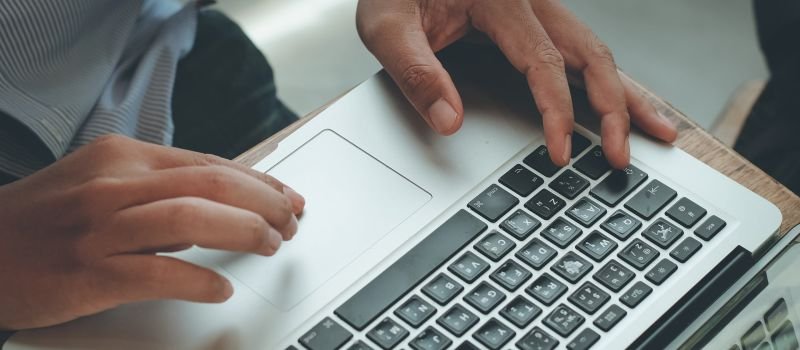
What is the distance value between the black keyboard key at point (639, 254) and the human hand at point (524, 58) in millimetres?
67

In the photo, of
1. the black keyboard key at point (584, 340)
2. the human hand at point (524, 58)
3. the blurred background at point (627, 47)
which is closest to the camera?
the black keyboard key at point (584, 340)

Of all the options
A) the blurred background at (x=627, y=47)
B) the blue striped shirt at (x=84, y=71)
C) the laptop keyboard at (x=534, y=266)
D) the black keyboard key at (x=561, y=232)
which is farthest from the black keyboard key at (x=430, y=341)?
the blurred background at (x=627, y=47)

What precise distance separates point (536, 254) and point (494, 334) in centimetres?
7

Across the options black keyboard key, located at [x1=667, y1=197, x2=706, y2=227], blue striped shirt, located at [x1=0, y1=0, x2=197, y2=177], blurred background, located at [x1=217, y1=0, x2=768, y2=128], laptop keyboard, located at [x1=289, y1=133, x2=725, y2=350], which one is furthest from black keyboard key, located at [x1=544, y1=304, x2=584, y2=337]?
blurred background, located at [x1=217, y1=0, x2=768, y2=128]

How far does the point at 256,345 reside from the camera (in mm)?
541

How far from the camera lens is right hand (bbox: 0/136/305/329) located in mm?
535

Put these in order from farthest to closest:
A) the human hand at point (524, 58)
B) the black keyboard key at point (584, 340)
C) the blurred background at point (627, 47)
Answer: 1. the blurred background at point (627, 47)
2. the human hand at point (524, 58)
3. the black keyboard key at point (584, 340)

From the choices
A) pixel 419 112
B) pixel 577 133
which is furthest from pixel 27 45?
pixel 577 133

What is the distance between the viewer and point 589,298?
552 mm

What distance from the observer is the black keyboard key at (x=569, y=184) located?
611 mm

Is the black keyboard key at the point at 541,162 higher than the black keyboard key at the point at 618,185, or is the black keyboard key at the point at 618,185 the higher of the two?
the black keyboard key at the point at 541,162

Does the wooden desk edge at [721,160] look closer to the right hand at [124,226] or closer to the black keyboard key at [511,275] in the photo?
the right hand at [124,226]

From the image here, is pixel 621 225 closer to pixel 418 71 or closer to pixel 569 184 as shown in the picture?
pixel 569 184

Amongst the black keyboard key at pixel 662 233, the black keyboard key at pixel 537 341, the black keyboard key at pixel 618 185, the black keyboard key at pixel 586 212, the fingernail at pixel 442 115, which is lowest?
the black keyboard key at pixel 537 341
